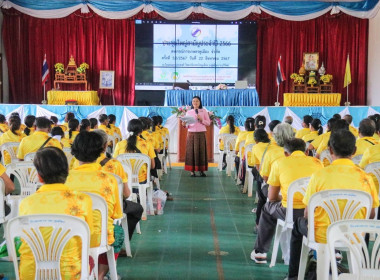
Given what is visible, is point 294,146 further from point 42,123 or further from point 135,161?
point 42,123

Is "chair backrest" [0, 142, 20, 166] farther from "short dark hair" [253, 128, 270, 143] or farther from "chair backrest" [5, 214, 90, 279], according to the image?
"chair backrest" [5, 214, 90, 279]

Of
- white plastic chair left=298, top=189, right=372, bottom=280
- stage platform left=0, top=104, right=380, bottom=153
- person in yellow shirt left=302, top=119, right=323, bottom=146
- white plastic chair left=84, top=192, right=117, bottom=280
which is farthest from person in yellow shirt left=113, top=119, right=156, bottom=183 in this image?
stage platform left=0, top=104, right=380, bottom=153

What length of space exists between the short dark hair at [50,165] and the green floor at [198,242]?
153 centimetres

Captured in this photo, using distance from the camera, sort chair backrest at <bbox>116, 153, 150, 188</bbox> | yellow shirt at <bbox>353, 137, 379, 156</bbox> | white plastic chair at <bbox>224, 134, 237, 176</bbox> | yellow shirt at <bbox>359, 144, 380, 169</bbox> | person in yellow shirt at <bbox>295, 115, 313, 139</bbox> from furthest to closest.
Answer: white plastic chair at <bbox>224, 134, 237, 176</bbox> → person in yellow shirt at <bbox>295, 115, 313, 139</bbox> → chair backrest at <bbox>116, 153, 150, 188</bbox> → yellow shirt at <bbox>353, 137, 379, 156</bbox> → yellow shirt at <bbox>359, 144, 380, 169</bbox>

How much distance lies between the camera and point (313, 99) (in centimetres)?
1418

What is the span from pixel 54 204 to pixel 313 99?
40.4 ft

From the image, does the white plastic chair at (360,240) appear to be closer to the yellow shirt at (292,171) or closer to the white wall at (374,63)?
the yellow shirt at (292,171)

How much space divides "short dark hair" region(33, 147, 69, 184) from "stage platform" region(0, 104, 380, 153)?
28.8 feet

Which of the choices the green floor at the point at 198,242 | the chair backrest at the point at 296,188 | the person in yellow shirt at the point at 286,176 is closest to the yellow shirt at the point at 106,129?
the green floor at the point at 198,242

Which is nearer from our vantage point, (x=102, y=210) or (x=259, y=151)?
(x=102, y=210)

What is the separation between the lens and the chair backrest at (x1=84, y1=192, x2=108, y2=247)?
3088 millimetres

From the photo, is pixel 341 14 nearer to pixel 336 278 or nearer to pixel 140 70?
pixel 140 70

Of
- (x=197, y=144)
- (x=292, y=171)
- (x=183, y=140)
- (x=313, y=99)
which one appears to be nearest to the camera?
(x=292, y=171)

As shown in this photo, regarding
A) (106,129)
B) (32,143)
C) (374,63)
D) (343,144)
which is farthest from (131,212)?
(374,63)
